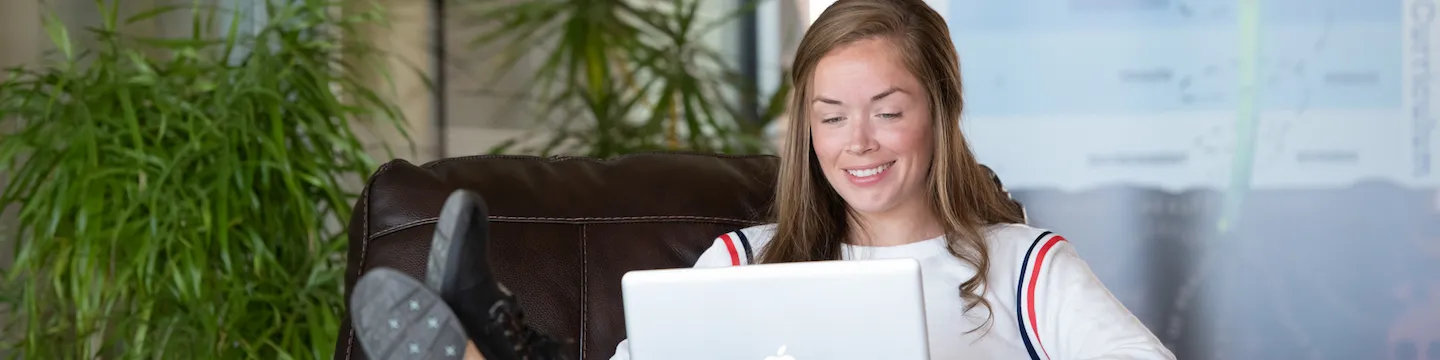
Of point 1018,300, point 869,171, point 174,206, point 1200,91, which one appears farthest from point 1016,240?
point 1200,91

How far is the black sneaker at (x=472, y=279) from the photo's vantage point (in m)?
1.13

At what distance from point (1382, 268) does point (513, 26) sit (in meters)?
2.06

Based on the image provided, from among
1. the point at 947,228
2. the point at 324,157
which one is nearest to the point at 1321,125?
the point at 947,228

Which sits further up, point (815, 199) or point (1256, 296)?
point (815, 199)

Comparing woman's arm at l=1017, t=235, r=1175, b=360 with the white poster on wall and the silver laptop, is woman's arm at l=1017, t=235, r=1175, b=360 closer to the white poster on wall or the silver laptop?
the silver laptop

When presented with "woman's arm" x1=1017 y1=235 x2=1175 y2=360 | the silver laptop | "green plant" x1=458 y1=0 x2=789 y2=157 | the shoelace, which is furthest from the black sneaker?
"green plant" x1=458 y1=0 x2=789 y2=157

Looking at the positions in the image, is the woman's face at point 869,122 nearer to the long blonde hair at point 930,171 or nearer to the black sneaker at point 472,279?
the long blonde hair at point 930,171

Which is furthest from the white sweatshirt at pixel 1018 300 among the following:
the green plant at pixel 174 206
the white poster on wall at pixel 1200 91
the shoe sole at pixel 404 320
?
the white poster on wall at pixel 1200 91

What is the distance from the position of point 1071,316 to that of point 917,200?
30 cm

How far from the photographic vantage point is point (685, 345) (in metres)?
1.20

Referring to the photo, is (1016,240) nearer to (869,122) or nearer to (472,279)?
(869,122)

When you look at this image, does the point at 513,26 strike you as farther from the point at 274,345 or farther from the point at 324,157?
the point at 274,345

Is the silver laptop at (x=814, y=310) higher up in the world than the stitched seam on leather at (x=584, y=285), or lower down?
higher up

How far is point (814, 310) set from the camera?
1174 mm
